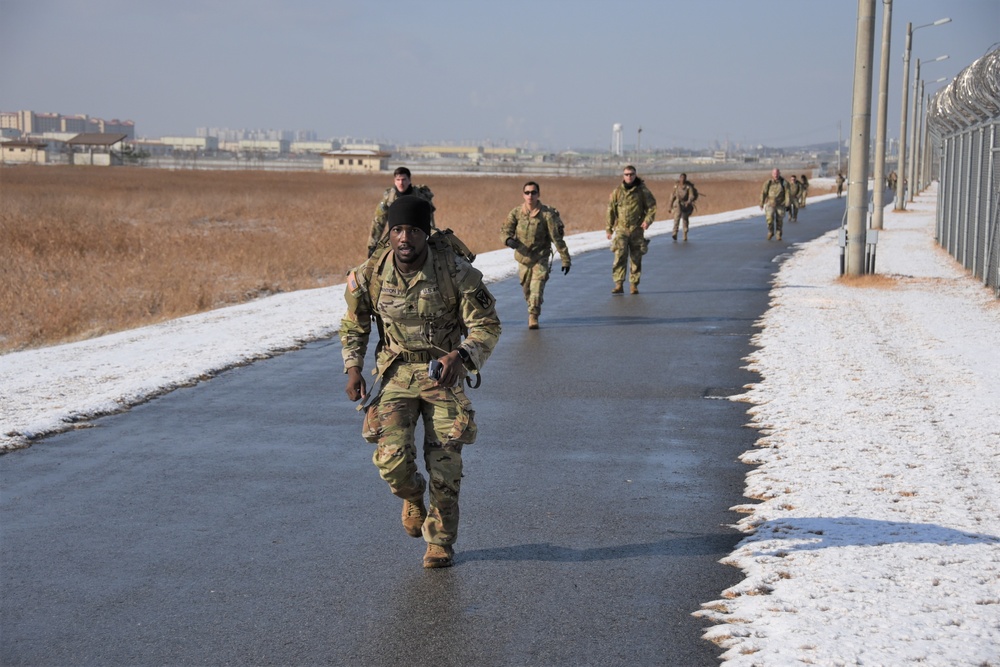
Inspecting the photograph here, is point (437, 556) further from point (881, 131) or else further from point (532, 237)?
point (881, 131)

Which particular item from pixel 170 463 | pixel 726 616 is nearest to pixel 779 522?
pixel 726 616

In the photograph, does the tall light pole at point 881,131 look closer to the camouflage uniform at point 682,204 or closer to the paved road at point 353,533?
the camouflage uniform at point 682,204

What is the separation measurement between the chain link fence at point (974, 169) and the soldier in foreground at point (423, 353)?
13396 mm

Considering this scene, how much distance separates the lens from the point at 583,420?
9.30 meters

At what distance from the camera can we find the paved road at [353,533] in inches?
189

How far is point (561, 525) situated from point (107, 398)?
16.4 feet

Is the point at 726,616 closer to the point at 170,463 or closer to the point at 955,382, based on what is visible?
the point at 170,463

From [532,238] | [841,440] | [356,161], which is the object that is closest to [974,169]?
[532,238]

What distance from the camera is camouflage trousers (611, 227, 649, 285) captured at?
17.5m

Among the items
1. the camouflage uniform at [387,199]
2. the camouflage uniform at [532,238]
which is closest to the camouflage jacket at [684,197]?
the camouflage uniform at [532,238]

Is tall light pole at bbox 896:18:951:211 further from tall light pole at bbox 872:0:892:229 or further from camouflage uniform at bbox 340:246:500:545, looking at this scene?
camouflage uniform at bbox 340:246:500:545

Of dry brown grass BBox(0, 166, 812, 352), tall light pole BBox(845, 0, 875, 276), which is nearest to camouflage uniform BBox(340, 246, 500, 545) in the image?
dry brown grass BBox(0, 166, 812, 352)

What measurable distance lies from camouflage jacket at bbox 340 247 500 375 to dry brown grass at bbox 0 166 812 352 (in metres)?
11.0

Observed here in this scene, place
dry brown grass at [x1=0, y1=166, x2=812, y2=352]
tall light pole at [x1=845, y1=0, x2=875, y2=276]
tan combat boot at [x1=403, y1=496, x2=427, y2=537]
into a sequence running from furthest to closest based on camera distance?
tall light pole at [x1=845, y1=0, x2=875, y2=276] → dry brown grass at [x1=0, y1=166, x2=812, y2=352] → tan combat boot at [x1=403, y1=496, x2=427, y2=537]
